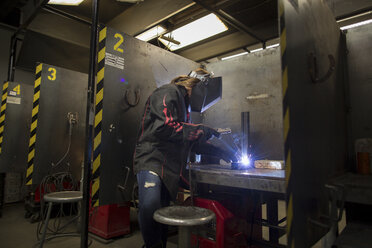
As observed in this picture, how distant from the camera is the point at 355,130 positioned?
5.59ft

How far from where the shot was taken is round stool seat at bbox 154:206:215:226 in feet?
4.11

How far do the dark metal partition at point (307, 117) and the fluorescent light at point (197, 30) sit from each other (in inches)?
68.2

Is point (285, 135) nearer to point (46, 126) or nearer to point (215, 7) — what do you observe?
point (215, 7)

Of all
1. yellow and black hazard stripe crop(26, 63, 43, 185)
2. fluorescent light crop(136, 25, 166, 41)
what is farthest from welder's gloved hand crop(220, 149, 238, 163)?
yellow and black hazard stripe crop(26, 63, 43, 185)

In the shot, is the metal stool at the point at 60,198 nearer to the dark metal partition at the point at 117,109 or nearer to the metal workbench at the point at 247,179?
the dark metal partition at the point at 117,109

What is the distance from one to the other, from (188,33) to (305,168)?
2.56 meters

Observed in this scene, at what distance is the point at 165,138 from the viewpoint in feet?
5.78

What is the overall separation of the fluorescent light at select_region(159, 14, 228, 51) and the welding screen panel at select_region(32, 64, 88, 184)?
1.69m

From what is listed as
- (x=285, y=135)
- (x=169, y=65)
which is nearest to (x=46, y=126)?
(x=169, y=65)

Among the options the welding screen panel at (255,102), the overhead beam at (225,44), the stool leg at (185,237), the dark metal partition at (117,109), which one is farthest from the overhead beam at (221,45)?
the stool leg at (185,237)

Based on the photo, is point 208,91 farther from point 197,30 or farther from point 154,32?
point 154,32

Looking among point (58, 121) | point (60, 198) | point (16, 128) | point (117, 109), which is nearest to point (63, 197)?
point (60, 198)

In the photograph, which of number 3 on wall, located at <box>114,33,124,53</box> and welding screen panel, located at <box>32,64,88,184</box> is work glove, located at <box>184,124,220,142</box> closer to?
number 3 on wall, located at <box>114,33,124,53</box>

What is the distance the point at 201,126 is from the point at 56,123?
2726mm
